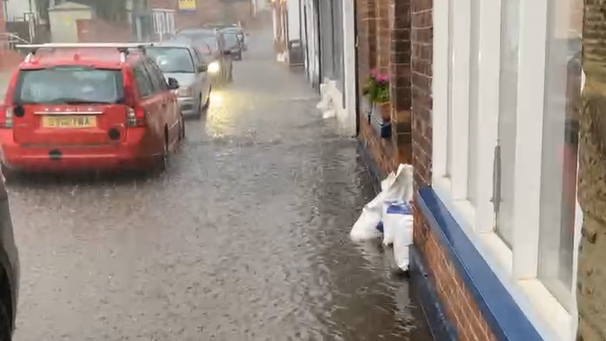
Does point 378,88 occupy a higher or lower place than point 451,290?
higher

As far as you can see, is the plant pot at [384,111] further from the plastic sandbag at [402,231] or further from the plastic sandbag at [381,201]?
the plastic sandbag at [402,231]

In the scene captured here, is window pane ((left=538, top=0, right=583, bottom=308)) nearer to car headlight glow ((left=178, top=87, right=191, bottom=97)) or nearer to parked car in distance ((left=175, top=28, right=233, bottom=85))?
car headlight glow ((left=178, top=87, right=191, bottom=97))

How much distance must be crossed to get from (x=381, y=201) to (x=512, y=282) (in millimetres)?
3554

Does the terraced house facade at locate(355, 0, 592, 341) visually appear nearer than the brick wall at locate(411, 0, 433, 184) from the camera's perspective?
Yes

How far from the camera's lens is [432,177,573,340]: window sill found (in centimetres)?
298

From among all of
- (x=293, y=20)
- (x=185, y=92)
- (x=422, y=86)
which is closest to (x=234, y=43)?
(x=293, y=20)

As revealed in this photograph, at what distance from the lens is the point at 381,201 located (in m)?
7.04

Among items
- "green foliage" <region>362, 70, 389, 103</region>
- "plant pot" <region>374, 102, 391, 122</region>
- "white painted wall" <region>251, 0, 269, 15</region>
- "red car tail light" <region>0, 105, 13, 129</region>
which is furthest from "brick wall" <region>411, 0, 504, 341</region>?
"white painted wall" <region>251, 0, 269, 15</region>

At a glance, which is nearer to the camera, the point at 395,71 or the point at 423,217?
the point at 423,217

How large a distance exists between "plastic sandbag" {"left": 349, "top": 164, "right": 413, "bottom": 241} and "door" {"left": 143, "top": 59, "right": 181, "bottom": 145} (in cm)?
431

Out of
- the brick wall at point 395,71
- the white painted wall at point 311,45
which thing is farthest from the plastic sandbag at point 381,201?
the white painted wall at point 311,45

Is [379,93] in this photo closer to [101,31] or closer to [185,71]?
[185,71]

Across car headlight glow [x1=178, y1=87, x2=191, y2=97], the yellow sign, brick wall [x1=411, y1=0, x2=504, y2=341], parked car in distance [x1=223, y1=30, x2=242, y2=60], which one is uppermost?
the yellow sign

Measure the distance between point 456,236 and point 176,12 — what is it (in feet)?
210
